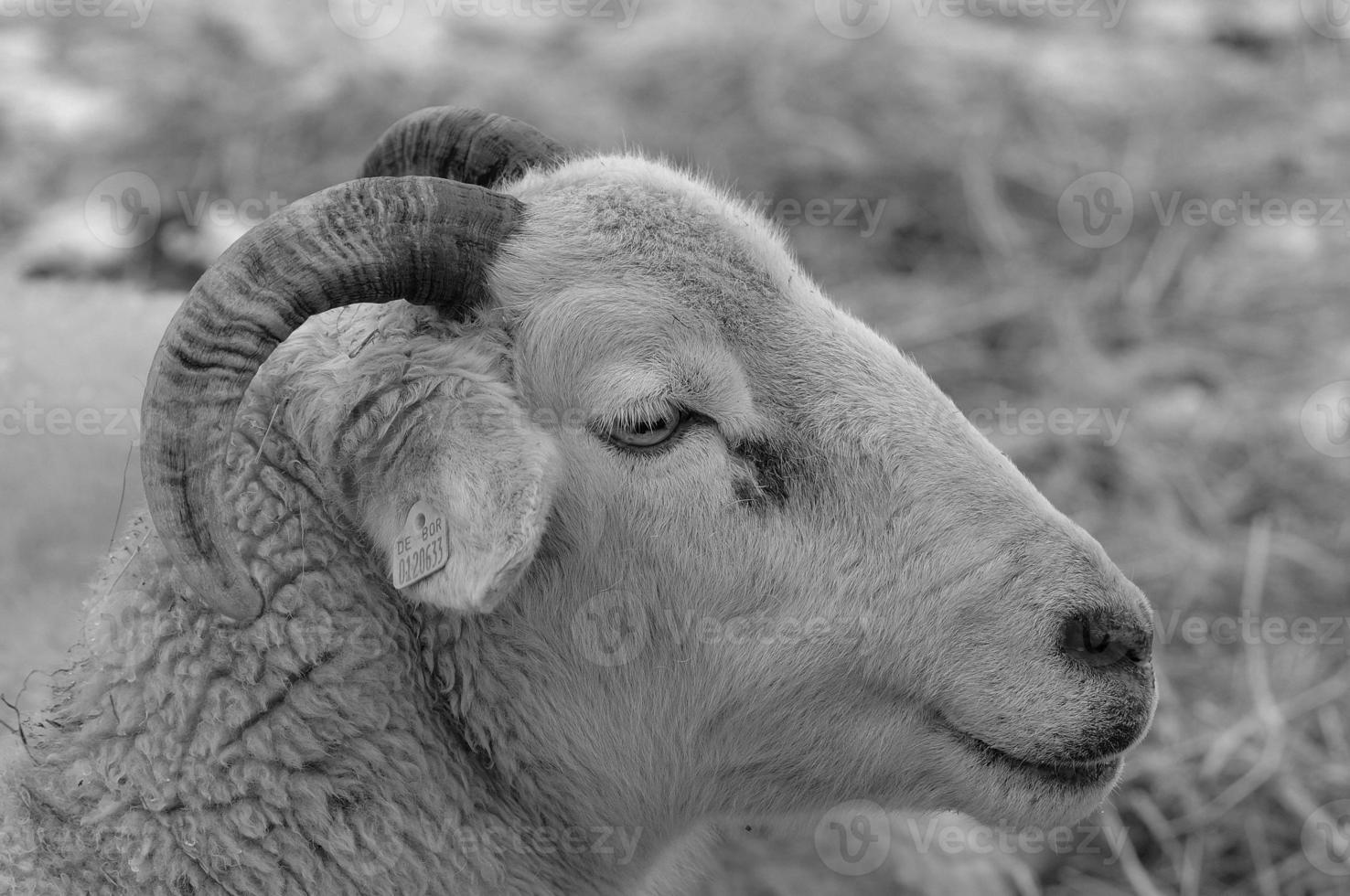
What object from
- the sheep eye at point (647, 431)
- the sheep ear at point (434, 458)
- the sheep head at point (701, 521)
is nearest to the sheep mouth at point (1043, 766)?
the sheep head at point (701, 521)

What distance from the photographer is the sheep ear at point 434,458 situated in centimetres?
263

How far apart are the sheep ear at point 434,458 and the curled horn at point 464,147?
0.76 m

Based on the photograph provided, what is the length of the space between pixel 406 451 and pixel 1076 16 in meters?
10.3

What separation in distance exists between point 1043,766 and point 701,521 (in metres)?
0.90

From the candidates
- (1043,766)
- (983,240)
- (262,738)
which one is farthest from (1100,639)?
(983,240)

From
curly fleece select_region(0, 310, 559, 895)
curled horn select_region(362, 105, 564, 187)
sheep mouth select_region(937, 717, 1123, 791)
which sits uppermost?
curled horn select_region(362, 105, 564, 187)

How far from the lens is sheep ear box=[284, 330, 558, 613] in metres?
2.63

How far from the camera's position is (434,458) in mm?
2752

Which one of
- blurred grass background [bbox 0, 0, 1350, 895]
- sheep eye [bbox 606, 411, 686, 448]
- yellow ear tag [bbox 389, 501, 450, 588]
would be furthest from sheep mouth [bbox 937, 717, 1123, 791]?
blurred grass background [bbox 0, 0, 1350, 895]

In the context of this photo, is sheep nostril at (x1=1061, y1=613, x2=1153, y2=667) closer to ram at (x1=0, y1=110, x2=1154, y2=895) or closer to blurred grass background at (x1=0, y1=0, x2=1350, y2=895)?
ram at (x1=0, y1=110, x2=1154, y2=895)

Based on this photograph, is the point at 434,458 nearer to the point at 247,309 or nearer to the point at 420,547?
the point at 420,547

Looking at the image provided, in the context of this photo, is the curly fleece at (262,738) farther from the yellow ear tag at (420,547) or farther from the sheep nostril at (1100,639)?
the sheep nostril at (1100,639)

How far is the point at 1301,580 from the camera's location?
20.6ft

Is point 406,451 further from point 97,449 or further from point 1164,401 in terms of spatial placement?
point 1164,401
